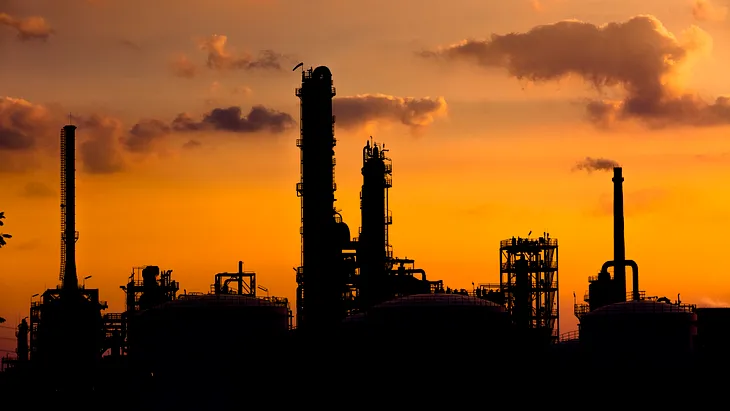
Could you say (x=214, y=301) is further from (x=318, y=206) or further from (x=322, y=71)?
(x=322, y=71)

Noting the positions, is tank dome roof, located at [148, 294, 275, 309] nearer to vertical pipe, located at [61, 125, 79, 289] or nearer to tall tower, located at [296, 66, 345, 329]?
tall tower, located at [296, 66, 345, 329]

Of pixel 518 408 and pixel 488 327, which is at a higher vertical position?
pixel 488 327

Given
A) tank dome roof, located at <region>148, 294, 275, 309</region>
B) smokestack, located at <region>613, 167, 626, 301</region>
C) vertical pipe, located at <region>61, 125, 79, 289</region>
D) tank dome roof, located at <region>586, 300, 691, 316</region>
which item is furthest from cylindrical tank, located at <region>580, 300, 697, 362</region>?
vertical pipe, located at <region>61, 125, 79, 289</region>

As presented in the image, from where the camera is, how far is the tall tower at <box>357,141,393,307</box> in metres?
72.8

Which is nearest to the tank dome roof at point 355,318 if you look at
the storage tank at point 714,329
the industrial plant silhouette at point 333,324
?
the industrial plant silhouette at point 333,324

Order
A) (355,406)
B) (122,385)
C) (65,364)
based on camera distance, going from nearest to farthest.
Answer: (355,406) → (122,385) → (65,364)

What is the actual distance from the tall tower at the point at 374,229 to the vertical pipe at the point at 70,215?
19585 millimetres

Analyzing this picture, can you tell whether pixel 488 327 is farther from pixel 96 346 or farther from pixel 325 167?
pixel 96 346

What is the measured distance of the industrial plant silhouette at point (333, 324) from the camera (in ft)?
182

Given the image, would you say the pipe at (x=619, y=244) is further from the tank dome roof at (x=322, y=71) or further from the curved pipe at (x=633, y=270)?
the tank dome roof at (x=322, y=71)

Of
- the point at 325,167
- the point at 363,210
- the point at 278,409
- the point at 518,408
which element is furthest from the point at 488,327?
the point at 363,210

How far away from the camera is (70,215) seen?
79.7 m

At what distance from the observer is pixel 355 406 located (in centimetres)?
5347

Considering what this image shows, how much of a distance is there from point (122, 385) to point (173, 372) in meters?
13.7
